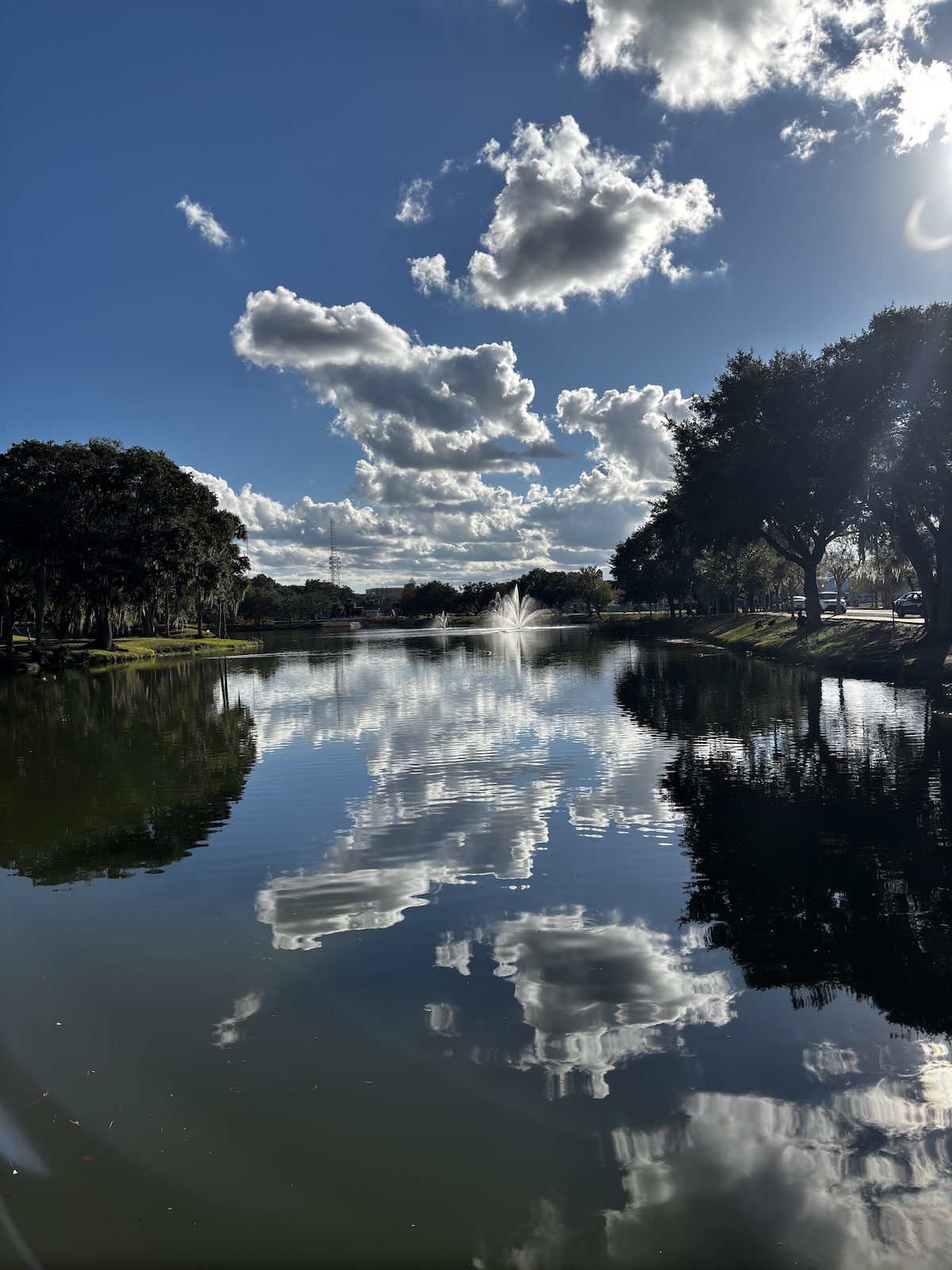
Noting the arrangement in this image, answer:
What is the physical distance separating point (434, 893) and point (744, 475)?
1616 inches

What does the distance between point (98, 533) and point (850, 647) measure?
181 feet

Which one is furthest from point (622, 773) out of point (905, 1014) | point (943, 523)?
point (943, 523)

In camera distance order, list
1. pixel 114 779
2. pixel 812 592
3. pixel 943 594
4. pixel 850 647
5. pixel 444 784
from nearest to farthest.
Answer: pixel 444 784 → pixel 114 779 → pixel 943 594 → pixel 850 647 → pixel 812 592

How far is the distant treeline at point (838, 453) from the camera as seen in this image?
36.9 metres

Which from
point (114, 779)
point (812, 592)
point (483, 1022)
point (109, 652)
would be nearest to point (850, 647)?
point (812, 592)

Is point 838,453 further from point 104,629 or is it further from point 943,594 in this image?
point 104,629

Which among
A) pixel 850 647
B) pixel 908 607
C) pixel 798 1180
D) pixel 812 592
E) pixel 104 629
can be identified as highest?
pixel 812 592

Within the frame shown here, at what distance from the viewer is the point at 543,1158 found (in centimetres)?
563

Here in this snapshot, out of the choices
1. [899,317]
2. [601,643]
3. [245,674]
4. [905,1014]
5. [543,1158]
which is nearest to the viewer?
[543,1158]

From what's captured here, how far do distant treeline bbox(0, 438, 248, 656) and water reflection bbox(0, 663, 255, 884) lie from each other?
2567 cm

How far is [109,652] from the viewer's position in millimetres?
66688

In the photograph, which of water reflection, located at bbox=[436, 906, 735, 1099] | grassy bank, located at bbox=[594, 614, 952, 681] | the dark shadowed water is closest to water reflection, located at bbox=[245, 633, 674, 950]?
the dark shadowed water

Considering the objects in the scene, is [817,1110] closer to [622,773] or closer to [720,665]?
[622,773]

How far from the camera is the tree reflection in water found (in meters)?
8.47
